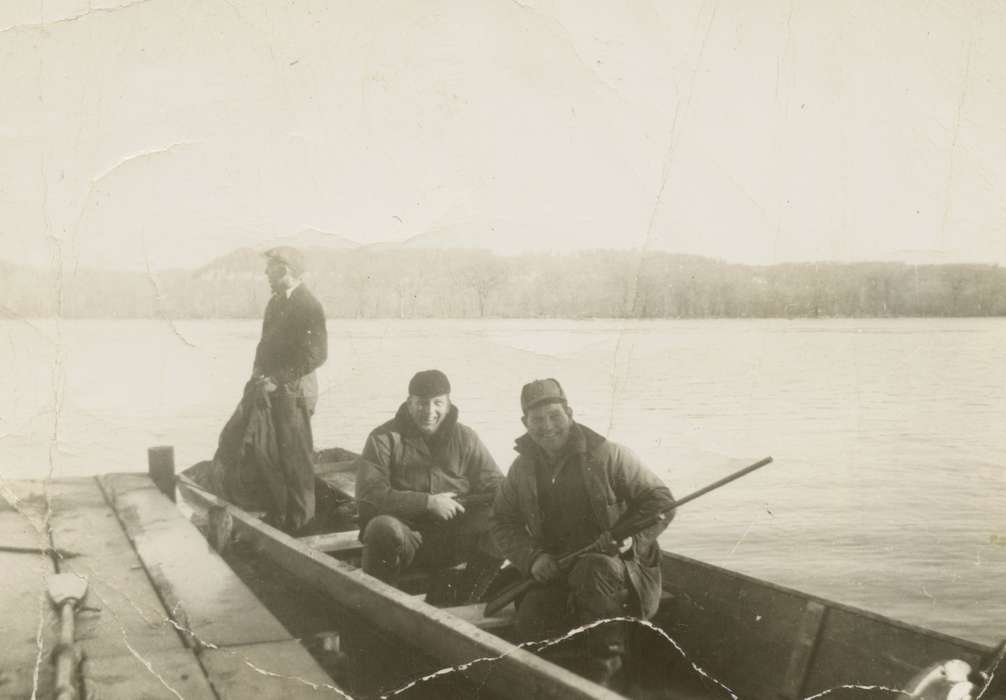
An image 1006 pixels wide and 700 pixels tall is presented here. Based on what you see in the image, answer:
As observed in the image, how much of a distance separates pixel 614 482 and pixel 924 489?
25.9 feet

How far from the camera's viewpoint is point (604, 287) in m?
4.55

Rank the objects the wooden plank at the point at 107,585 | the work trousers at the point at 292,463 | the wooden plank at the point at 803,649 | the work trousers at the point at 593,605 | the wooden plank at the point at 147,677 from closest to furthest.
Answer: the wooden plank at the point at 147,677 < the wooden plank at the point at 107,585 < the work trousers at the point at 593,605 < the wooden plank at the point at 803,649 < the work trousers at the point at 292,463

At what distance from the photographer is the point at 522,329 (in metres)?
4.70

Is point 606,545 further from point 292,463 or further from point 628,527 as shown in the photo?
point 292,463

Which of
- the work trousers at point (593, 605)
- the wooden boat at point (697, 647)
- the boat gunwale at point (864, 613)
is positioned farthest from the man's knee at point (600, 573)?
the boat gunwale at point (864, 613)

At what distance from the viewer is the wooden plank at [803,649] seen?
2.92m

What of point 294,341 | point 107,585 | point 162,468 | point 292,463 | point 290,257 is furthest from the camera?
point 162,468

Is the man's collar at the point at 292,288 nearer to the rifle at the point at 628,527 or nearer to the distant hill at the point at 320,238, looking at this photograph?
the distant hill at the point at 320,238

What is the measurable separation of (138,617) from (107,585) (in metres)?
0.48

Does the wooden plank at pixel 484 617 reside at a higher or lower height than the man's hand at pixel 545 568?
lower

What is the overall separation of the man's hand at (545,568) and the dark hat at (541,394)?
20.4 inches

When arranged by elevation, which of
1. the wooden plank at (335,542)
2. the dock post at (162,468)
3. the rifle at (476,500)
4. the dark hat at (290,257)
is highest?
the dark hat at (290,257)

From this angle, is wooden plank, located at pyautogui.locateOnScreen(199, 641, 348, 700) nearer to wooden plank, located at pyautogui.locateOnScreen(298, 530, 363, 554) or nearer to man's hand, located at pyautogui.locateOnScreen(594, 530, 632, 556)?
man's hand, located at pyautogui.locateOnScreen(594, 530, 632, 556)

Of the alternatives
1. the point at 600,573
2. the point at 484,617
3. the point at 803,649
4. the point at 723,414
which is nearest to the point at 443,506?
the point at 484,617
